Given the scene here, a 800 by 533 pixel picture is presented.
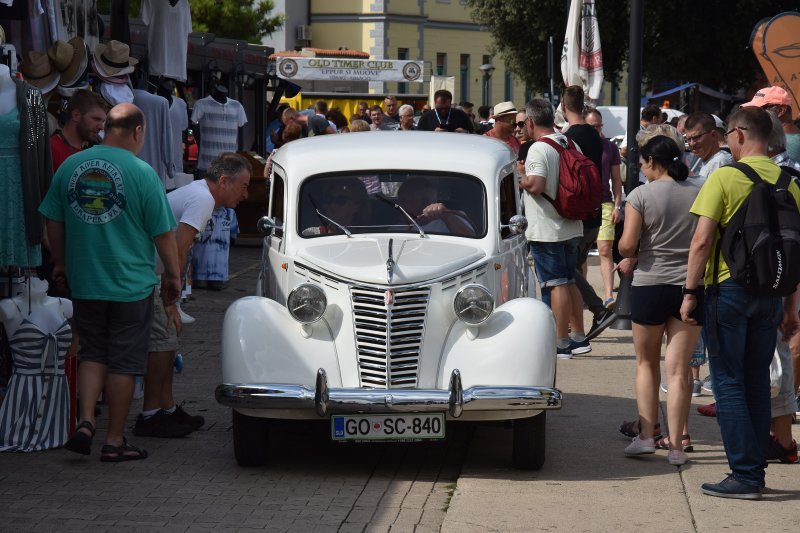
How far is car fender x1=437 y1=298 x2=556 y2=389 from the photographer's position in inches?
291

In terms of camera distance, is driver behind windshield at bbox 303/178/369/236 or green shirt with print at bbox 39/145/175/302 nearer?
green shirt with print at bbox 39/145/175/302

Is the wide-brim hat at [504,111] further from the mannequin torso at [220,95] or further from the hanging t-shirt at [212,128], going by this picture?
the mannequin torso at [220,95]

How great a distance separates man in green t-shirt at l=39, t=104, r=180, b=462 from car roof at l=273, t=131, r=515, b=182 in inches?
43.3

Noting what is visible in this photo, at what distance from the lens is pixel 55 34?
10617mm

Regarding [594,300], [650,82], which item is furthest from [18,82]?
[650,82]

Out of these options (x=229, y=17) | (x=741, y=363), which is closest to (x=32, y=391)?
(x=741, y=363)

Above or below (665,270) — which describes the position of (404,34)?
above

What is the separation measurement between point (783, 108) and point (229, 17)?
43.5 meters

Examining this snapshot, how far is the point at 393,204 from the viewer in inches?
328

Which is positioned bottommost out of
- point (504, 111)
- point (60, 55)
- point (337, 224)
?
point (337, 224)

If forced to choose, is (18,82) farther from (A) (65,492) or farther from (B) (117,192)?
(A) (65,492)

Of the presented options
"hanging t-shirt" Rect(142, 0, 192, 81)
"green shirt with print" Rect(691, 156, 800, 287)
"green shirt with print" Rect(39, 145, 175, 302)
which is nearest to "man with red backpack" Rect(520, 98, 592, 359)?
"green shirt with print" Rect(691, 156, 800, 287)

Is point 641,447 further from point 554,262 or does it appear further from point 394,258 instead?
point 554,262

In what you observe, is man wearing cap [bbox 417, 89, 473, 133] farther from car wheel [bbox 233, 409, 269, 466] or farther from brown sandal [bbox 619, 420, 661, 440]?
car wheel [bbox 233, 409, 269, 466]
